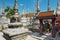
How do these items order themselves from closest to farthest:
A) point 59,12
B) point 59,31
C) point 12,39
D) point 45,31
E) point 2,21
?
Answer: point 12,39, point 59,31, point 59,12, point 45,31, point 2,21

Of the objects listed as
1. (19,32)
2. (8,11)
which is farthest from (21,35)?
(8,11)

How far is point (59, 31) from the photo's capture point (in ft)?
17.9

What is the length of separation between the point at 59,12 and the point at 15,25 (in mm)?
9075

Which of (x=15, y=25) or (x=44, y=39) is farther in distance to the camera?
(x=44, y=39)

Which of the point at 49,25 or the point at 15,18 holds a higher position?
the point at 15,18

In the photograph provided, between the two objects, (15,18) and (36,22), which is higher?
(15,18)

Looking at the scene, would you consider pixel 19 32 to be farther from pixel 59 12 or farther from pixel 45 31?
pixel 45 31

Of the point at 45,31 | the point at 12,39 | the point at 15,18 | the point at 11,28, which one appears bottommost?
the point at 45,31

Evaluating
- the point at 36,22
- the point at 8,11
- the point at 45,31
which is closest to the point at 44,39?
the point at 45,31

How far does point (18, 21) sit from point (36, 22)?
1384 centimetres

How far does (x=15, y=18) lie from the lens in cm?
298

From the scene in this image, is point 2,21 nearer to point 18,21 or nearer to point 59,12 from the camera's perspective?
point 59,12

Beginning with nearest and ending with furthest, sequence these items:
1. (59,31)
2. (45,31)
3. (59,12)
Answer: (59,31), (59,12), (45,31)

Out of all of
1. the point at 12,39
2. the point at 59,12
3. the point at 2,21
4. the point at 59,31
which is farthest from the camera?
the point at 2,21
